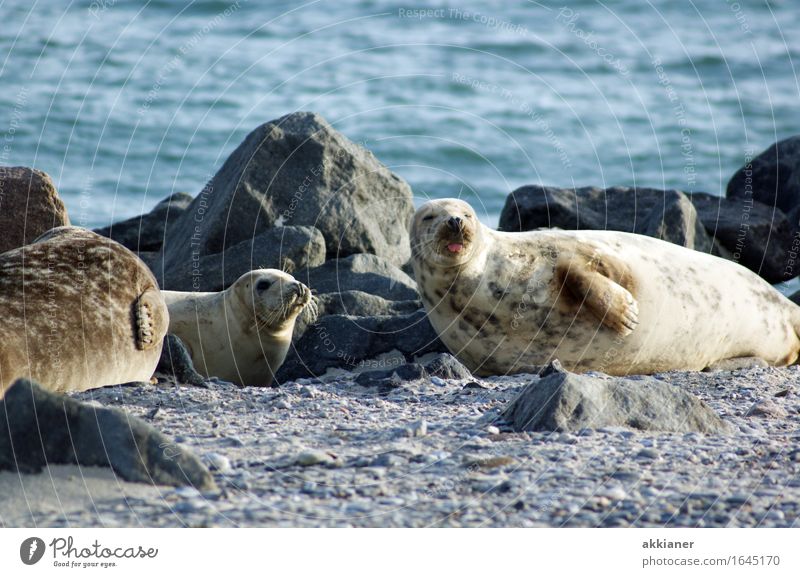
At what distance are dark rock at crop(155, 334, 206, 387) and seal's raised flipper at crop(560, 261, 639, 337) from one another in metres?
2.60

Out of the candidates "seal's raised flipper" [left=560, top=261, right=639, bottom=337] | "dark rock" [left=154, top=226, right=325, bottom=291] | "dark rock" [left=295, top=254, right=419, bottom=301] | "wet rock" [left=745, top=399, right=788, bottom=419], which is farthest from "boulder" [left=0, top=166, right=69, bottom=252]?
"wet rock" [left=745, top=399, right=788, bottom=419]

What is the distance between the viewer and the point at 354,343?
8727 millimetres

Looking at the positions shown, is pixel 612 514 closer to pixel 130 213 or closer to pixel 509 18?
pixel 130 213

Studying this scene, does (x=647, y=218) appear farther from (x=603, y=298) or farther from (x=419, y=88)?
(x=419, y=88)

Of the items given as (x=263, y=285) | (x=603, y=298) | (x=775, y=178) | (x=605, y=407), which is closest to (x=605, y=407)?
(x=605, y=407)

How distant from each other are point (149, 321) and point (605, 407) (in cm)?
307

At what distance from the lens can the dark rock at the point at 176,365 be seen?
801 cm

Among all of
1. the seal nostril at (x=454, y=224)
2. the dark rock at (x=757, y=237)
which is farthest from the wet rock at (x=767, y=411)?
the dark rock at (x=757, y=237)

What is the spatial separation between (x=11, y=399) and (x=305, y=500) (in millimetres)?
1313

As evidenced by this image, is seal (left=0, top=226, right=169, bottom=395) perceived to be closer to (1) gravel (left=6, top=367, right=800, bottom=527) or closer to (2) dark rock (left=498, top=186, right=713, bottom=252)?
(1) gravel (left=6, top=367, right=800, bottom=527)

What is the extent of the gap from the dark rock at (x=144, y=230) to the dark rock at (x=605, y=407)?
7.42 metres

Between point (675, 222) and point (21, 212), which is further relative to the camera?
point (675, 222)

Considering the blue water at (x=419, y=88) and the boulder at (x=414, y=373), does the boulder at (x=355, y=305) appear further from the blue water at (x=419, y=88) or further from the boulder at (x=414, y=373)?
the blue water at (x=419, y=88)
